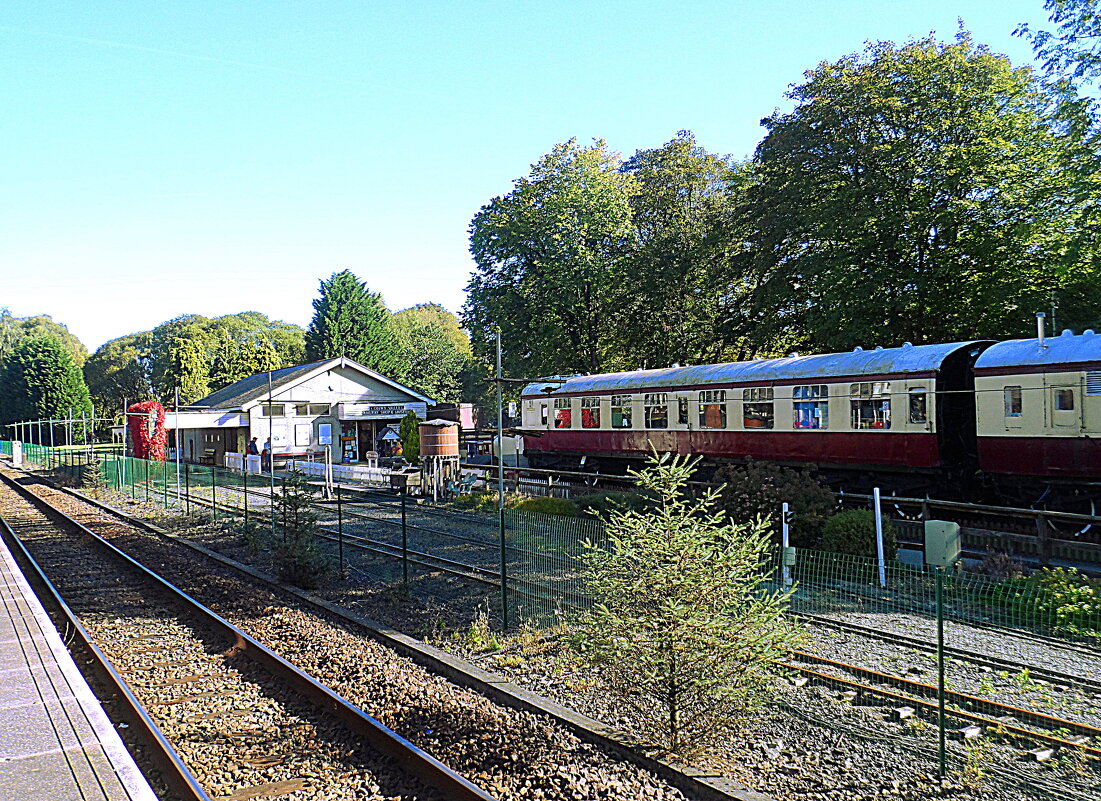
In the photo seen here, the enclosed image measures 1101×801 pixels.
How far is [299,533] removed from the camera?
546 inches

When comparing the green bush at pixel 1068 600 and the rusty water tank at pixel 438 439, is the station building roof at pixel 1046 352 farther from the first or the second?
the rusty water tank at pixel 438 439

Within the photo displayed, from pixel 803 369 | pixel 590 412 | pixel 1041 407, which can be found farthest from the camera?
pixel 590 412

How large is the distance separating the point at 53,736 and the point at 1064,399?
16.2m

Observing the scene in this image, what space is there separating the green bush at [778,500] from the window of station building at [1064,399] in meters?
4.74

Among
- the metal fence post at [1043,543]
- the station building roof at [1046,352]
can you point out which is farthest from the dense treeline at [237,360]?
the metal fence post at [1043,543]

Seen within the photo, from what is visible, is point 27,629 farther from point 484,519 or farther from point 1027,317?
Result: point 1027,317

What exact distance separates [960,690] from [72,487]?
118 feet

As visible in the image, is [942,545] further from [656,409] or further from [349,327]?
[349,327]

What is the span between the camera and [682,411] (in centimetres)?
2319

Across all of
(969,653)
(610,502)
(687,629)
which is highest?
(687,629)

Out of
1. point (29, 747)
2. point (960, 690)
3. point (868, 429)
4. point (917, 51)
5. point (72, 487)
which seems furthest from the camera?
point (72, 487)

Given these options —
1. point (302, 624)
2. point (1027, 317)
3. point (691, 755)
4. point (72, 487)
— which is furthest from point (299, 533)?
point (72, 487)

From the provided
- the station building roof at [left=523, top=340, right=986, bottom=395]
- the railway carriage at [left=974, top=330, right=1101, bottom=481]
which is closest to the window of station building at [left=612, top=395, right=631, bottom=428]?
the station building roof at [left=523, top=340, right=986, bottom=395]

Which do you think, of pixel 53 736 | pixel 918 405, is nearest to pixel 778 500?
pixel 918 405
